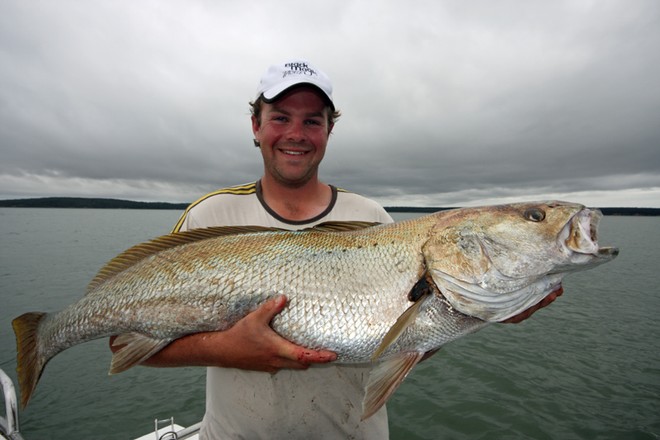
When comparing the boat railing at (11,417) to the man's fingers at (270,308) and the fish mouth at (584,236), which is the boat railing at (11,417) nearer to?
the man's fingers at (270,308)

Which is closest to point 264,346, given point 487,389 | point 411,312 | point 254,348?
point 254,348

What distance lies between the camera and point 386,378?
2.27m

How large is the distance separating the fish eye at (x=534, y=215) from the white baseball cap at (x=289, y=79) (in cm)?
178

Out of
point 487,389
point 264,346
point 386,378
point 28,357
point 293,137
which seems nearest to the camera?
point 264,346

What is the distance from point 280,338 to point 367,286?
64cm

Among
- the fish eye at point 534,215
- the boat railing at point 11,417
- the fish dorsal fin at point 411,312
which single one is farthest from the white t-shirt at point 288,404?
the boat railing at point 11,417

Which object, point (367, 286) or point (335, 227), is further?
point (335, 227)

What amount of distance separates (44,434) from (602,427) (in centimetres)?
1137

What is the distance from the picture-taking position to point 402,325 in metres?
2.17

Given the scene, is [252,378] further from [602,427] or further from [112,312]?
[602,427]

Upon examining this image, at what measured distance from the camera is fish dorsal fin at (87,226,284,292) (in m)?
2.62

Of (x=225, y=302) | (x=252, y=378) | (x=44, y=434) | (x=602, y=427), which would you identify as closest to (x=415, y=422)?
(x=602, y=427)

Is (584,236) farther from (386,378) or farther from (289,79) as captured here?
(289,79)

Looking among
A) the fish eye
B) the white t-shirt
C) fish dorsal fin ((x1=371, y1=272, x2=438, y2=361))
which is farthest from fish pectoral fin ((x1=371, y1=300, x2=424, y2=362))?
the fish eye
